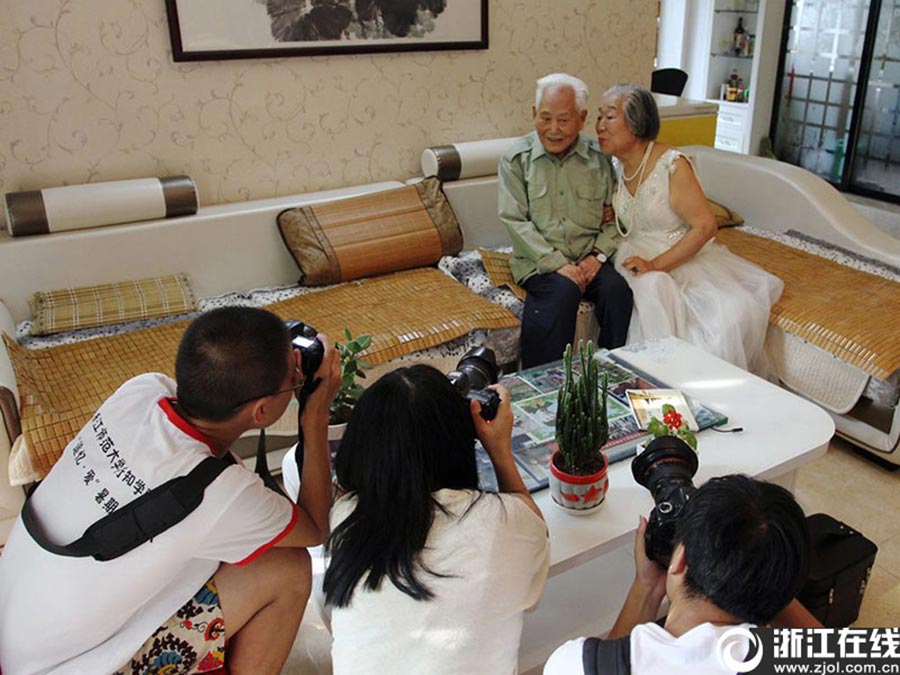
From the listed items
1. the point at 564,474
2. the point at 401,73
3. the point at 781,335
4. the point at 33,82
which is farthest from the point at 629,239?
the point at 33,82

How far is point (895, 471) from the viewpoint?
239cm

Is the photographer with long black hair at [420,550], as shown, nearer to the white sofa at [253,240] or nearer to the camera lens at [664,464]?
the camera lens at [664,464]

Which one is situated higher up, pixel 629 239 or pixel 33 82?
pixel 33 82

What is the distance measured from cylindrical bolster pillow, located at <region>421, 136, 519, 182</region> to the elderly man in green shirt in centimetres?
29

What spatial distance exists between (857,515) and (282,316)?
1.88 meters

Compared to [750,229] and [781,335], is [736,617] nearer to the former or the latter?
[781,335]

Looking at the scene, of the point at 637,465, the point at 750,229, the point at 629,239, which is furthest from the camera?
the point at 750,229

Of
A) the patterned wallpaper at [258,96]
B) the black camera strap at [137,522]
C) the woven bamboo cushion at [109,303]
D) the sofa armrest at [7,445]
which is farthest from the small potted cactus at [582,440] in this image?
the patterned wallpaper at [258,96]

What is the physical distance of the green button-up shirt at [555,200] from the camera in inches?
108

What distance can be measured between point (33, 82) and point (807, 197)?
2939 mm

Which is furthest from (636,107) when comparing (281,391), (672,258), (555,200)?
(281,391)

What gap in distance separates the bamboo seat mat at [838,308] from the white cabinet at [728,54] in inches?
115

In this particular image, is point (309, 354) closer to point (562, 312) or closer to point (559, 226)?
point (562, 312)

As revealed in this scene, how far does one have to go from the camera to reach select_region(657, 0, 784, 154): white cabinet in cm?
531
